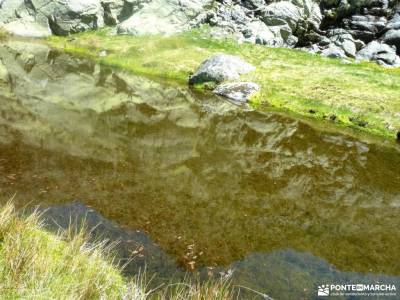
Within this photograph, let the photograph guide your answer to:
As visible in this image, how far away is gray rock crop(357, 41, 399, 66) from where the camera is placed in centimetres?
6094

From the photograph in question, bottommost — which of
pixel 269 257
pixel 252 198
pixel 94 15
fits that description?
pixel 94 15

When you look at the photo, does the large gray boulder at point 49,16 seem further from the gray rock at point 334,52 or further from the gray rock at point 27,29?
the gray rock at point 334,52

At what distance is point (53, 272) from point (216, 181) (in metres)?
12.2

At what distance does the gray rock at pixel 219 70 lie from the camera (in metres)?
46.7

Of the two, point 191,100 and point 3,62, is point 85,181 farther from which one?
point 3,62

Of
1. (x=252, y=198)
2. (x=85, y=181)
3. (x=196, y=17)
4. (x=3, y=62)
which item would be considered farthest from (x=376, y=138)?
(x=196, y=17)

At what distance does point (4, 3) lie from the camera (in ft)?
246

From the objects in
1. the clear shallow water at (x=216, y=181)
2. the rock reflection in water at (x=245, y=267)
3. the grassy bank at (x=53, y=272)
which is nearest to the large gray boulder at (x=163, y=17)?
the clear shallow water at (x=216, y=181)

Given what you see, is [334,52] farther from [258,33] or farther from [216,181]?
[216,181]

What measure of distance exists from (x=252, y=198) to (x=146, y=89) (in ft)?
82.2

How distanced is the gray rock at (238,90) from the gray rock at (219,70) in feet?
5.48

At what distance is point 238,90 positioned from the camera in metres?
43.5

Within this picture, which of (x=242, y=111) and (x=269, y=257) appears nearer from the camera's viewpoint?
(x=269, y=257)

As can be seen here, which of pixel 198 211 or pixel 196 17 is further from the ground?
pixel 198 211
